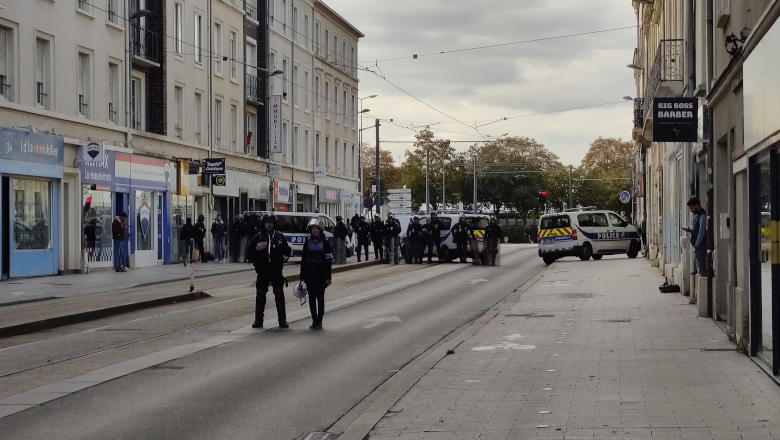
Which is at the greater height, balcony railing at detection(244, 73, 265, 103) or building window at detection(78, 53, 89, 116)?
balcony railing at detection(244, 73, 265, 103)

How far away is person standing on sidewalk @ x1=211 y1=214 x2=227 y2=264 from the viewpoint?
40219mm

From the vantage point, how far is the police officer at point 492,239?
39.2 meters

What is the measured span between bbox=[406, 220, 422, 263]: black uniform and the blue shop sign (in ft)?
45.3

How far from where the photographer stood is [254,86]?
50219 millimetres

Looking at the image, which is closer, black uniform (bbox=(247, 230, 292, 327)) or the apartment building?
black uniform (bbox=(247, 230, 292, 327))

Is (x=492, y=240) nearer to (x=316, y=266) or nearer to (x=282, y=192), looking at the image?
(x=282, y=192)

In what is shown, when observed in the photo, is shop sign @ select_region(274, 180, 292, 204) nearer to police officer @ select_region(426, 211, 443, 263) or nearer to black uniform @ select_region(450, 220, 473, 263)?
police officer @ select_region(426, 211, 443, 263)

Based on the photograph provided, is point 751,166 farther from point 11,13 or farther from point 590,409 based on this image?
point 11,13

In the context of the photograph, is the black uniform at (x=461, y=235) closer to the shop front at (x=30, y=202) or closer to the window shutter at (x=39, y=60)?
the shop front at (x=30, y=202)

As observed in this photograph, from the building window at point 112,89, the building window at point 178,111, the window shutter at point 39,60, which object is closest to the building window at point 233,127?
the building window at point 178,111

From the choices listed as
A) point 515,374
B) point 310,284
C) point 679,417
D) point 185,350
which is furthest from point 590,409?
point 310,284

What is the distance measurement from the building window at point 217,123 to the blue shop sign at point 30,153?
1456 cm

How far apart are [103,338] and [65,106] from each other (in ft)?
58.2

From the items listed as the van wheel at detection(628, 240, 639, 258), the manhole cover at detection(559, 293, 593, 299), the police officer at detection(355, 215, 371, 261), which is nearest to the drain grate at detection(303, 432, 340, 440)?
the manhole cover at detection(559, 293, 593, 299)
